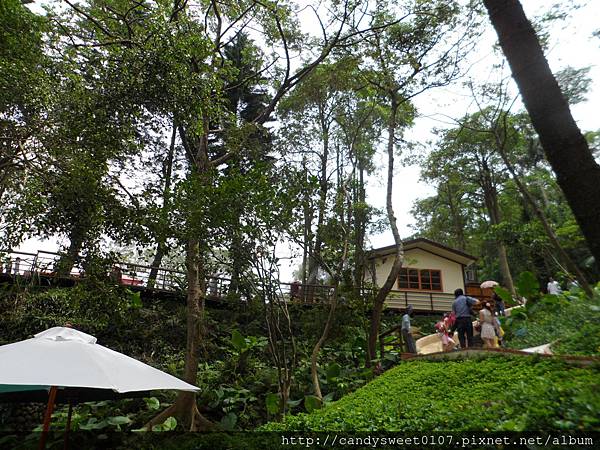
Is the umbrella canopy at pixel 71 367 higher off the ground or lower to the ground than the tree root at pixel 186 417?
higher

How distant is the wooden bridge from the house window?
0.45 meters

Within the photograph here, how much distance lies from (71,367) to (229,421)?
16.8 ft

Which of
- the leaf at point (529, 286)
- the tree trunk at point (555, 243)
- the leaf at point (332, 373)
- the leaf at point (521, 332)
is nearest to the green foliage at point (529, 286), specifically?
the leaf at point (529, 286)

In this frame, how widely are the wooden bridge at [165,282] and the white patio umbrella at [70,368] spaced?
6.53 ft

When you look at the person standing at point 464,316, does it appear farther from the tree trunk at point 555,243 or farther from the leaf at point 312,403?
the leaf at point 312,403

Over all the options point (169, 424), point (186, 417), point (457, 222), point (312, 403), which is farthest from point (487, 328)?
point (457, 222)

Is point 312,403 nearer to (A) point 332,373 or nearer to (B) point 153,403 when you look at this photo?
(A) point 332,373

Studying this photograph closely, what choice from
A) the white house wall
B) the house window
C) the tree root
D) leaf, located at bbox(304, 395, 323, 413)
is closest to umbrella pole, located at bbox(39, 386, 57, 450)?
the tree root

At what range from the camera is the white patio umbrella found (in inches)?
161

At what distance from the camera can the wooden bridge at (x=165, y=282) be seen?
25.9 ft

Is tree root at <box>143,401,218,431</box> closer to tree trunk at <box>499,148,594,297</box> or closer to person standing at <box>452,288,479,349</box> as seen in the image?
person standing at <box>452,288,479,349</box>

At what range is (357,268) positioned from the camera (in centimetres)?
1320

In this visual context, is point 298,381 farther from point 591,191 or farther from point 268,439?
point 591,191

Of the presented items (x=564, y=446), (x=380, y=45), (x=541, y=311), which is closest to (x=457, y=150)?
(x=380, y=45)
